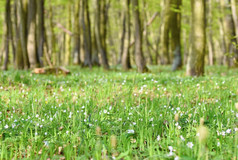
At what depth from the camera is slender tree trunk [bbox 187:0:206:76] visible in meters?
8.82

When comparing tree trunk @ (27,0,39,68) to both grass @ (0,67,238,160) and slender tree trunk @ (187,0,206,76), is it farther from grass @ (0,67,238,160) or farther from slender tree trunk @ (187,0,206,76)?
grass @ (0,67,238,160)

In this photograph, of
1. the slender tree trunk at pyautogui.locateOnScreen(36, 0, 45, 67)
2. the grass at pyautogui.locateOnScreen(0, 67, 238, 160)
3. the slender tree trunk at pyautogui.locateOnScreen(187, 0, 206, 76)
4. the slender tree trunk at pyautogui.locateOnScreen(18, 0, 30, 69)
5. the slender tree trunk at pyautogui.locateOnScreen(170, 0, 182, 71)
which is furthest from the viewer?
the slender tree trunk at pyautogui.locateOnScreen(170, 0, 182, 71)

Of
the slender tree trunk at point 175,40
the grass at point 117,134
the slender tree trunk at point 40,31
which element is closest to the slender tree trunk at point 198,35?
the slender tree trunk at point 175,40

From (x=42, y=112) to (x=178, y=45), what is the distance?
35.6 ft

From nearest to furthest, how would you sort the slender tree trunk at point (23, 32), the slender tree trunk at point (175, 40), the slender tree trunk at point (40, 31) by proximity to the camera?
1. the slender tree trunk at point (40, 31)
2. the slender tree trunk at point (23, 32)
3. the slender tree trunk at point (175, 40)

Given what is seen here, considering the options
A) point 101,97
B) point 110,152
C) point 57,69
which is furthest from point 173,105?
point 57,69

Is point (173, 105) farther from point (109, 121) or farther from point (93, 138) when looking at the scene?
point (93, 138)

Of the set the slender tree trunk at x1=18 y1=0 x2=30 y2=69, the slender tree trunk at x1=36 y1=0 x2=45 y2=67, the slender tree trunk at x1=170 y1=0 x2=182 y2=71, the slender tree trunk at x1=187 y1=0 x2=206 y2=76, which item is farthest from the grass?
the slender tree trunk at x1=170 y1=0 x2=182 y2=71

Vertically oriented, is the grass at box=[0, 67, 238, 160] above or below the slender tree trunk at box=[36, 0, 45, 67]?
below

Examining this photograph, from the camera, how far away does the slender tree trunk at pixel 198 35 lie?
882cm

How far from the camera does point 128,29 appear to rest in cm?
1338

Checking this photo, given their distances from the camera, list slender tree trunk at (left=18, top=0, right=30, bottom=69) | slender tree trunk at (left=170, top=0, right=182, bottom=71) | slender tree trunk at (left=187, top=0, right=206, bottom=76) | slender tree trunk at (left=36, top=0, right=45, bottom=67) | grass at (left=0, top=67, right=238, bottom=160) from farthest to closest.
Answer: slender tree trunk at (left=170, top=0, right=182, bottom=71), slender tree trunk at (left=18, top=0, right=30, bottom=69), slender tree trunk at (left=36, top=0, right=45, bottom=67), slender tree trunk at (left=187, top=0, right=206, bottom=76), grass at (left=0, top=67, right=238, bottom=160)

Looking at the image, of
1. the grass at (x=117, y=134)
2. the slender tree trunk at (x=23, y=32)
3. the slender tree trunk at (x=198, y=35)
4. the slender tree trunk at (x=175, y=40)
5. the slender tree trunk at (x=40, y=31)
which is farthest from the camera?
the slender tree trunk at (x=175, y=40)

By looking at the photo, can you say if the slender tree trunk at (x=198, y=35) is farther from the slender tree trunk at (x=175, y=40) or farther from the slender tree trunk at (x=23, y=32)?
the slender tree trunk at (x=23, y=32)
